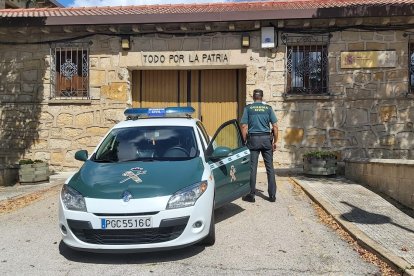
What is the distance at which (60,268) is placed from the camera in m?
4.48

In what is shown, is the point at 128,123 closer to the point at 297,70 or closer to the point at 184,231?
the point at 184,231

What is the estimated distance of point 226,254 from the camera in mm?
4852

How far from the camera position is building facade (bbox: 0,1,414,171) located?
415 inches

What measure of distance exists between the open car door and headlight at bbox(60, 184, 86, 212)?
167 cm

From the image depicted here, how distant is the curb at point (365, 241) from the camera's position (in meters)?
4.23

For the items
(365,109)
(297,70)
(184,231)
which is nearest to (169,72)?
(297,70)

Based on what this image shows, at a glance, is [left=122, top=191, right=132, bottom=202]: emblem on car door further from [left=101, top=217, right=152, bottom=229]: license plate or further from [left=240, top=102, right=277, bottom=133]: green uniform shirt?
[left=240, top=102, right=277, bottom=133]: green uniform shirt

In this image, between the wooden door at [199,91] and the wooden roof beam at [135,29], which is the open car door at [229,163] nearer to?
the wooden door at [199,91]

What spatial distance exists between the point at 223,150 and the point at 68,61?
7.61 meters

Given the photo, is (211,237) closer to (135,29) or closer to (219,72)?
(219,72)

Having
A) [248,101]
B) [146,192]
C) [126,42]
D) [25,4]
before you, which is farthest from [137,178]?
[25,4]

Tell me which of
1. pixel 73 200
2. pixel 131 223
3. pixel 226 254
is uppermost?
pixel 73 200

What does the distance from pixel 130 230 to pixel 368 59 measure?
8.36 metres

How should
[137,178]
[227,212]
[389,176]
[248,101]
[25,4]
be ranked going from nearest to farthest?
[137,178]
[227,212]
[389,176]
[248,101]
[25,4]
